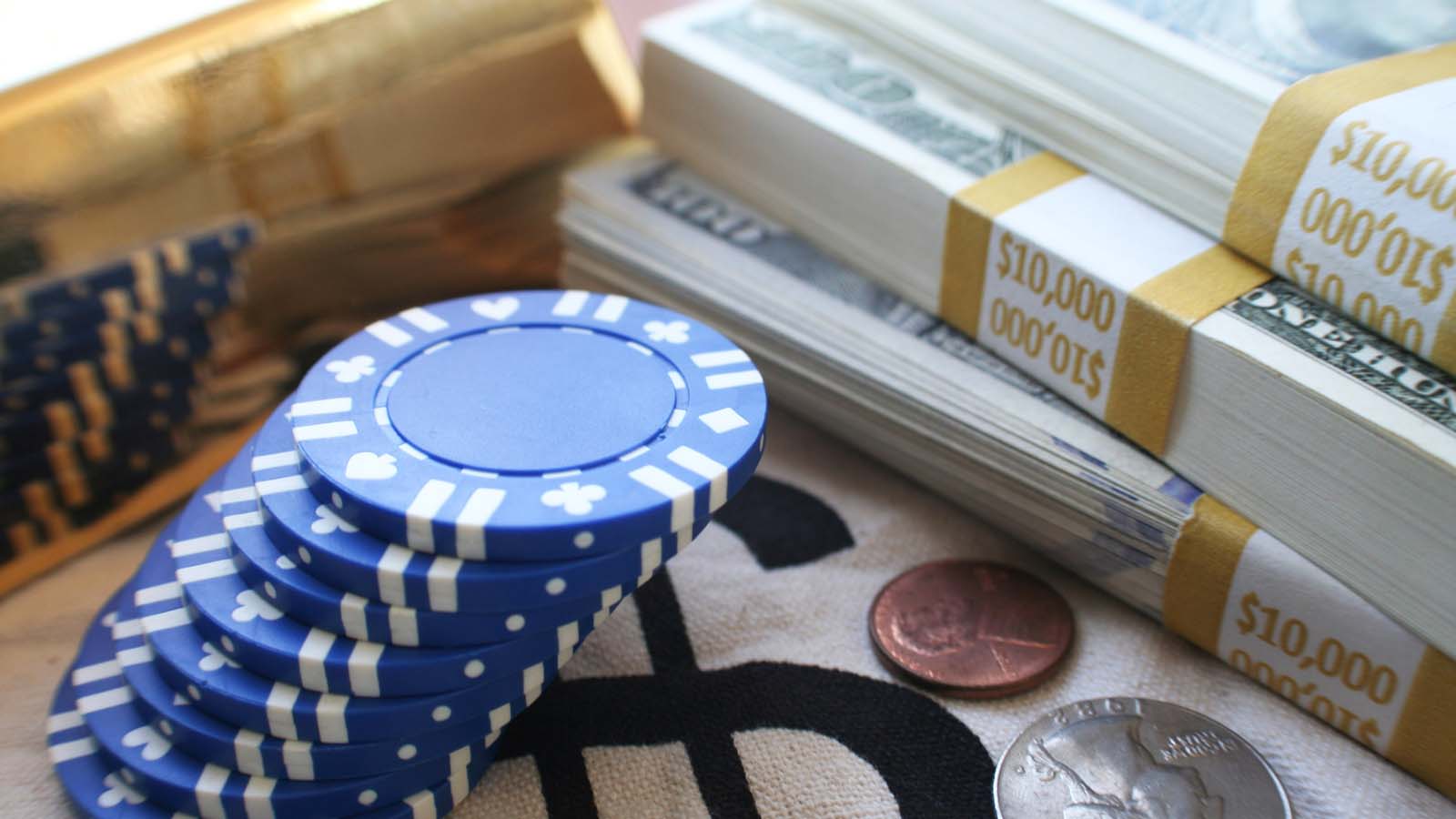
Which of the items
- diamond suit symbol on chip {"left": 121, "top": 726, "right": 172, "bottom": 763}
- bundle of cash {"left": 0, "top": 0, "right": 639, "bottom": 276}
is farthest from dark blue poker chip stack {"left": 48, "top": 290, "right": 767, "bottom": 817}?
bundle of cash {"left": 0, "top": 0, "right": 639, "bottom": 276}

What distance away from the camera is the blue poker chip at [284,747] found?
771 millimetres

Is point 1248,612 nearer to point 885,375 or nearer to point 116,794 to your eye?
point 885,375

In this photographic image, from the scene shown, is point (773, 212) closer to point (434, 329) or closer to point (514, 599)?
point (434, 329)

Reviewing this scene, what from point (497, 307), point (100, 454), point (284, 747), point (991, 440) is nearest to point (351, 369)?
point (497, 307)

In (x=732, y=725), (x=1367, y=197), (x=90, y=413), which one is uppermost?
(x=1367, y=197)

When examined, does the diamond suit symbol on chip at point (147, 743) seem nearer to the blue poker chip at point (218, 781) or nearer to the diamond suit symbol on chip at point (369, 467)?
the blue poker chip at point (218, 781)

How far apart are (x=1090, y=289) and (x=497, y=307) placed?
1.33 ft

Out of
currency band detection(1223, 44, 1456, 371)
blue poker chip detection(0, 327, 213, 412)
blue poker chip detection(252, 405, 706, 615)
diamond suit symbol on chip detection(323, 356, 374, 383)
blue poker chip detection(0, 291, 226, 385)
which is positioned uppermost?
currency band detection(1223, 44, 1456, 371)

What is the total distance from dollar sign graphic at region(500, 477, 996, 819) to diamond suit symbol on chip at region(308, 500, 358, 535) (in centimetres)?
21

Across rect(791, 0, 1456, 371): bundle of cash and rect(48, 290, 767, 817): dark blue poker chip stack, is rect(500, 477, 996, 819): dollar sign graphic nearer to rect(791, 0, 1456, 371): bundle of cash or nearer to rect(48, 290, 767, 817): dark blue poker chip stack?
rect(48, 290, 767, 817): dark blue poker chip stack

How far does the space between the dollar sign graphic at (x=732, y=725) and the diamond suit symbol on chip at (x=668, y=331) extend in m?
0.22

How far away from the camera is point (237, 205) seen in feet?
3.80

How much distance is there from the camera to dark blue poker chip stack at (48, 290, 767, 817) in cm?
73

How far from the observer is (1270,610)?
87 cm
